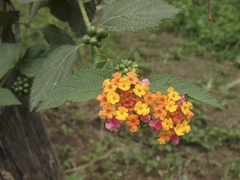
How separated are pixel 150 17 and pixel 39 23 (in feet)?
8.53

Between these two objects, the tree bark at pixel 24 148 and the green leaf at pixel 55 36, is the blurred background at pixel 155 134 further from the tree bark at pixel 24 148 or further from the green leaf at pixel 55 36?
the green leaf at pixel 55 36

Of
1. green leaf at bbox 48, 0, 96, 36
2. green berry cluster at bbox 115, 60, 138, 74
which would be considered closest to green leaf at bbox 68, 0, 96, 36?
green leaf at bbox 48, 0, 96, 36

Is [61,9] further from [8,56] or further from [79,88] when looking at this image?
[79,88]

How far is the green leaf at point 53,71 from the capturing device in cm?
82

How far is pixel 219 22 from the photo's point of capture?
3.43 m

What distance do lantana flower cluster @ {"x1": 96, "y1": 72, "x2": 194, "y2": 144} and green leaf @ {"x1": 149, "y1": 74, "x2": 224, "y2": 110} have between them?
0.06 ft

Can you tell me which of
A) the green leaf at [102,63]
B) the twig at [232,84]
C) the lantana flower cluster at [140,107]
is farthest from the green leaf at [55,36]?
the twig at [232,84]

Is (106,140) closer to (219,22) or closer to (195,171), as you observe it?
(195,171)

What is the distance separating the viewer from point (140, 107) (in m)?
0.58

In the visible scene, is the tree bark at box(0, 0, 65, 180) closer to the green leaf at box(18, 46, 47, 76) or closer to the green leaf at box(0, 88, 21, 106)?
the green leaf at box(18, 46, 47, 76)

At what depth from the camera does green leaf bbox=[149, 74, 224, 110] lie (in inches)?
24.3

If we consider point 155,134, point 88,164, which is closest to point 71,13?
point 88,164

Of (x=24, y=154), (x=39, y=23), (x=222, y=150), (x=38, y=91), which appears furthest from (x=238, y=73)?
(x=38, y=91)

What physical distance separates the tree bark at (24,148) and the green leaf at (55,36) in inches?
6.7
